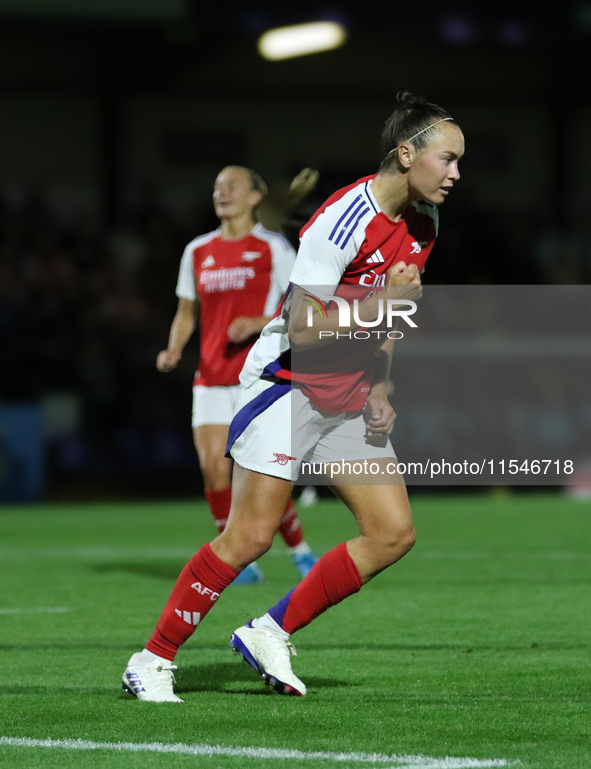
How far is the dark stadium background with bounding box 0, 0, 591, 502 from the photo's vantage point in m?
16.5

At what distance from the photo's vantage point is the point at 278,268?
7.72 metres

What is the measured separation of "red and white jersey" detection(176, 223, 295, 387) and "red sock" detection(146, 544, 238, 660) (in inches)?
124

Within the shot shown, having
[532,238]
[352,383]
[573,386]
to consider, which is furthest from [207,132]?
[352,383]

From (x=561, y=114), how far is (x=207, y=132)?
5947 millimetres

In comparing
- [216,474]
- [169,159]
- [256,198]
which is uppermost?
[169,159]

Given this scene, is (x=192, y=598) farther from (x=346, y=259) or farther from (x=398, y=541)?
(x=346, y=259)

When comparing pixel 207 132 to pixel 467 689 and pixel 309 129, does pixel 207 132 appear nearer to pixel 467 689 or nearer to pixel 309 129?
pixel 309 129

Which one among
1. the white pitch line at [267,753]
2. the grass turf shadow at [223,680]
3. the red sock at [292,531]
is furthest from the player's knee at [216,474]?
the white pitch line at [267,753]

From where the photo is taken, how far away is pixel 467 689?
466 cm

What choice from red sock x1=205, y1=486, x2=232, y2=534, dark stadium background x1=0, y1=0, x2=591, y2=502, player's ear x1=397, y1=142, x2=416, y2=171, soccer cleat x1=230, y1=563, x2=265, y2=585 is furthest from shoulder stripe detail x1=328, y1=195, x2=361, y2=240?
dark stadium background x1=0, y1=0, x2=591, y2=502

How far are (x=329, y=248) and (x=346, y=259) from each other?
0.08 meters

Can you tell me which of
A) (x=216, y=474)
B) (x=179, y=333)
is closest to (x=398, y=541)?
(x=216, y=474)

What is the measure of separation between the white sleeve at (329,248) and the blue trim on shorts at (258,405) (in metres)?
0.40

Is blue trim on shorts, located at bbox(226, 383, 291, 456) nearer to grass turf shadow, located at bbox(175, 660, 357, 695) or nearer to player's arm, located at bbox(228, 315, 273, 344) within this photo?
grass turf shadow, located at bbox(175, 660, 357, 695)
